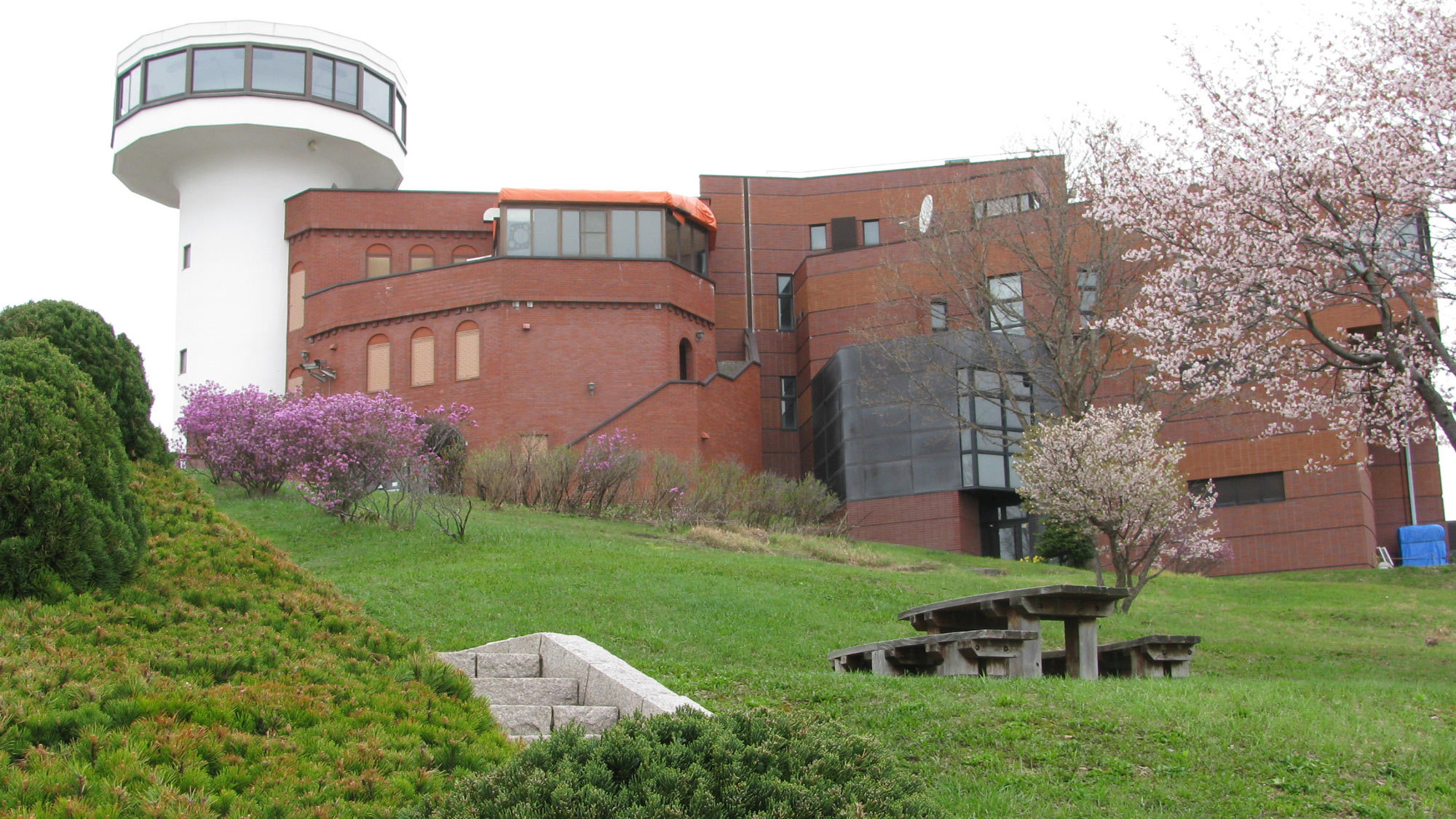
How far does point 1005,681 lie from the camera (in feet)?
29.7

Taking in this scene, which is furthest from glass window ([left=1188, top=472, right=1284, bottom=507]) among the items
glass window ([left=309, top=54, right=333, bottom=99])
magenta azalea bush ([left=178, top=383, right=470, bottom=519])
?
glass window ([left=309, top=54, right=333, bottom=99])

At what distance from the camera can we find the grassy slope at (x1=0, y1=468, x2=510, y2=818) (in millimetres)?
5301

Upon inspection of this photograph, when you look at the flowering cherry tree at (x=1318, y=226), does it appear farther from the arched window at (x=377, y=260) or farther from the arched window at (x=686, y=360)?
the arched window at (x=377, y=260)

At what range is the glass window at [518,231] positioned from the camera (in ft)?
119

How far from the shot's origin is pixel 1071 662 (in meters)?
10.8

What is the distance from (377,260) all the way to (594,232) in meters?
7.53

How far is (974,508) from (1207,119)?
20.9 m

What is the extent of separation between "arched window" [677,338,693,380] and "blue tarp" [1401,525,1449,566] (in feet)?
64.7

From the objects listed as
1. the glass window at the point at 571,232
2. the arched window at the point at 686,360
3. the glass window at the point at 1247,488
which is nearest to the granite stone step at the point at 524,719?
the glass window at the point at 1247,488

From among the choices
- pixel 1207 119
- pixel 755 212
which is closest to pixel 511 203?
pixel 755 212

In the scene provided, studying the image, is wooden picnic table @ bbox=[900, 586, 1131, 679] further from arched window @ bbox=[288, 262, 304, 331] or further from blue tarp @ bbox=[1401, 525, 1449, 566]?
arched window @ bbox=[288, 262, 304, 331]

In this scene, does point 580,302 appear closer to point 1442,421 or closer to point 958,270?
point 958,270

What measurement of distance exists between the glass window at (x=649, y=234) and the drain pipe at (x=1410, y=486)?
21.0m

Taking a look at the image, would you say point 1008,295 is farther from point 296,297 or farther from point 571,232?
point 296,297
